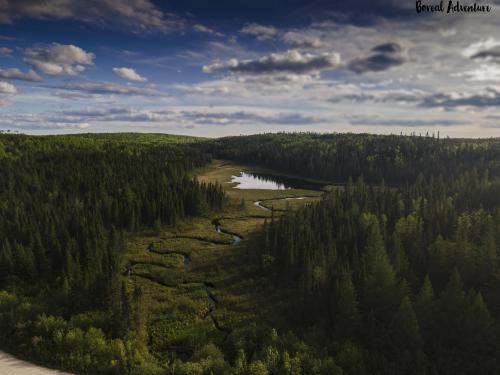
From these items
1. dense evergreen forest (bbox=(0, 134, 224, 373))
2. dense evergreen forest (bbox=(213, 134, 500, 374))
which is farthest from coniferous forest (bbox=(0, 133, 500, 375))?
dense evergreen forest (bbox=(0, 134, 224, 373))

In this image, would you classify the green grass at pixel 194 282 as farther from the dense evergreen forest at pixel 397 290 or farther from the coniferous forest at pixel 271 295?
the dense evergreen forest at pixel 397 290

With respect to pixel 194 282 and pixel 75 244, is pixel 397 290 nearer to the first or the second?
pixel 194 282

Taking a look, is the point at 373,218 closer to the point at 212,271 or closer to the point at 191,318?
the point at 212,271

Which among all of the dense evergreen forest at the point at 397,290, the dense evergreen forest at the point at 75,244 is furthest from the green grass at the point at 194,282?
the dense evergreen forest at the point at 397,290

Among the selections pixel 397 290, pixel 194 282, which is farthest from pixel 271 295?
pixel 397 290

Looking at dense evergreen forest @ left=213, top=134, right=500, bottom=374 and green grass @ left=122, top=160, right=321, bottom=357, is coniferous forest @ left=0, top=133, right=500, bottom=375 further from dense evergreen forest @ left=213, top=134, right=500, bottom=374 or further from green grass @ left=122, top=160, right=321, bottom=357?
green grass @ left=122, top=160, right=321, bottom=357

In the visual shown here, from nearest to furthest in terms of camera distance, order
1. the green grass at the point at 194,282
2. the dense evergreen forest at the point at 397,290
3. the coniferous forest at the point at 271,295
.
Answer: the coniferous forest at the point at 271,295, the dense evergreen forest at the point at 397,290, the green grass at the point at 194,282

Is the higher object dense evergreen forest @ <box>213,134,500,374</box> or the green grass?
dense evergreen forest @ <box>213,134,500,374</box>

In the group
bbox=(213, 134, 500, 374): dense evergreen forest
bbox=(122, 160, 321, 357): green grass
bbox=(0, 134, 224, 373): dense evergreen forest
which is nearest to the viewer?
bbox=(213, 134, 500, 374): dense evergreen forest

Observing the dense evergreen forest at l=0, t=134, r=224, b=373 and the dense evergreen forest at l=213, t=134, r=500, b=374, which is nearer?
the dense evergreen forest at l=213, t=134, r=500, b=374

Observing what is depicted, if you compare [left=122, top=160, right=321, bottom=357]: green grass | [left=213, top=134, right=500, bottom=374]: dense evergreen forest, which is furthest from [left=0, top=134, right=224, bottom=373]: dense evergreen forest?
[left=213, top=134, right=500, bottom=374]: dense evergreen forest

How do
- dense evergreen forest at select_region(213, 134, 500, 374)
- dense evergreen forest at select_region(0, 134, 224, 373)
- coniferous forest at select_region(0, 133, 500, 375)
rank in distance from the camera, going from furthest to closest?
1. dense evergreen forest at select_region(0, 134, 224, 373)
2. dense evergreen forest at select_region(213, 134, 500, 374)
3. coniferous forest at select_region(0, 133, 500, 375)
